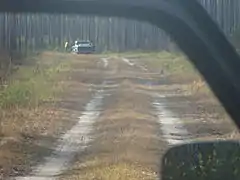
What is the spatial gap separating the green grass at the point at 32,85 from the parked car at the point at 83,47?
14.3 m

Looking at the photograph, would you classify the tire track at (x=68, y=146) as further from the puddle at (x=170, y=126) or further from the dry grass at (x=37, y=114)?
the puddle at (x=170, y=126)

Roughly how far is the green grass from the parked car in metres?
14.3

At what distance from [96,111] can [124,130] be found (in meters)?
6.47

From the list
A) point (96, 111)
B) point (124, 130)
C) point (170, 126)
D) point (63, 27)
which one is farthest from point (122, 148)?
point (63, 27)

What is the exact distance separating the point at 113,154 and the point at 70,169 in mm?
1597

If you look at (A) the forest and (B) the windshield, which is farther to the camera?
(B) the windshield

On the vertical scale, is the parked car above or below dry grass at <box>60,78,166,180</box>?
below

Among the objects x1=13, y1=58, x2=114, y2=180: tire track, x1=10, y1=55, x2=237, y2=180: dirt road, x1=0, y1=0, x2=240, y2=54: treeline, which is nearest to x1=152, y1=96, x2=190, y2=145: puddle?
x1=10, y1=55, x2=237, y2=180: dirt road

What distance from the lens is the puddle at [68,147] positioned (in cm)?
1458

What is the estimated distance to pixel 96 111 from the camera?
1060 inches

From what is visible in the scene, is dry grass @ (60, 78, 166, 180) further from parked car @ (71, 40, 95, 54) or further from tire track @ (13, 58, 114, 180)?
parked car @ (71, 40, 95, 54)


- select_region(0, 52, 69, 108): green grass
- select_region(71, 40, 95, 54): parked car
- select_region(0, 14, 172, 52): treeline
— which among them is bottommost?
select_region(71, 40, 95, 54): parked car

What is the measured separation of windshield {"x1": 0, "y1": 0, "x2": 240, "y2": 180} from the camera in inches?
253

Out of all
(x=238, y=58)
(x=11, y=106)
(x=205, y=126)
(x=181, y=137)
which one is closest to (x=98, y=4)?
(x=238, y=58)
